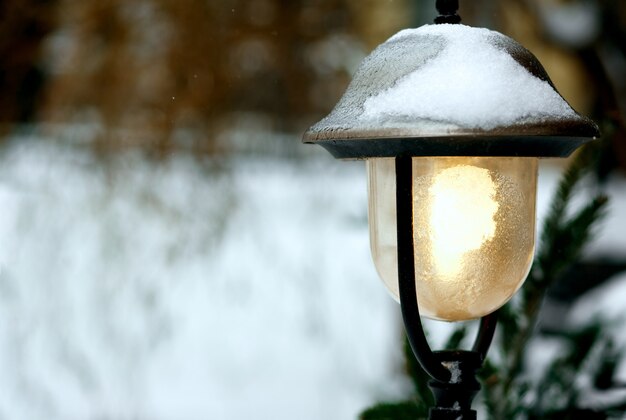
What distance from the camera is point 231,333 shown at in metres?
5.19

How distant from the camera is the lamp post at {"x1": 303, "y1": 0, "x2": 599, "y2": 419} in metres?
1.06

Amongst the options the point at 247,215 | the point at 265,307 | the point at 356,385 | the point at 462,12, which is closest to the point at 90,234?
the point at 247,215

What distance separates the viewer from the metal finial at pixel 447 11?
125cm

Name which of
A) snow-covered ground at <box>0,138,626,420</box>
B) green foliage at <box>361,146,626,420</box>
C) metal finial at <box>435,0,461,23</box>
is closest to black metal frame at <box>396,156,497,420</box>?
metal finial at <box>435,0,461,23</box>

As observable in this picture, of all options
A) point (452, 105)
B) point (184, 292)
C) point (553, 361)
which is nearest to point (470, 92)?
point (452, 105)

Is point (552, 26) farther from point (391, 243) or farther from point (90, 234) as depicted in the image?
point (391, 243)

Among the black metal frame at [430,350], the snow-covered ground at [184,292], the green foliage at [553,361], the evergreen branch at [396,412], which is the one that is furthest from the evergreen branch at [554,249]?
the snow-covered ground at [184,292]

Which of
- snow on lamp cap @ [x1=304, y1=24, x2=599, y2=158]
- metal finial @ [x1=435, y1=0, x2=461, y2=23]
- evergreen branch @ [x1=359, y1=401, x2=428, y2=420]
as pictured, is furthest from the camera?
evergreen branch @ [x1=359, y1=401, x2=428, y2=420]

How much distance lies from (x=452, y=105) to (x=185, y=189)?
332 centimetres

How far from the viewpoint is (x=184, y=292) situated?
4.59 metres

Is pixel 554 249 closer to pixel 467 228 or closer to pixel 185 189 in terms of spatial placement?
pixel 467 228

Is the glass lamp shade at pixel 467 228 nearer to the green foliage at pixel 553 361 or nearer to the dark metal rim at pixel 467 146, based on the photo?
the dark metal rim at pixel 467 146

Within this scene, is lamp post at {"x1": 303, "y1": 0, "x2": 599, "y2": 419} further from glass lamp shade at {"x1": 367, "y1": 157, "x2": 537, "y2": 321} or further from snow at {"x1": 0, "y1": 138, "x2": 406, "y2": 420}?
snow at {"x1": 0, "y1": 138, "x2": 406, "y2": 420}

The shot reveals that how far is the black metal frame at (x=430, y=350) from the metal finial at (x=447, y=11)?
28 cm
